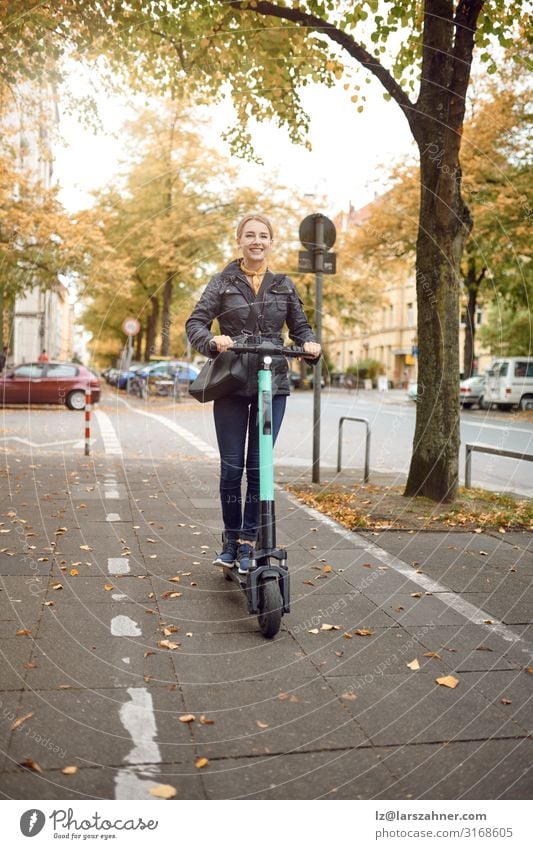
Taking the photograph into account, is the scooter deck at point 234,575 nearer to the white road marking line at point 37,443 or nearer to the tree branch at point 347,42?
the tree branch at point 347,42

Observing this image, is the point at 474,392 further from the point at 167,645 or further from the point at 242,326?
the point at 167,645

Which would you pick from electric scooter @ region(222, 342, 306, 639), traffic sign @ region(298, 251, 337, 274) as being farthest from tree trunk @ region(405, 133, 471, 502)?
electric scooter @ region(222, 342, 306, 639)

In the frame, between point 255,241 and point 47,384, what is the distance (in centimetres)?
2264

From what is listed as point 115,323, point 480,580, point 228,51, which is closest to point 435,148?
point 228,51

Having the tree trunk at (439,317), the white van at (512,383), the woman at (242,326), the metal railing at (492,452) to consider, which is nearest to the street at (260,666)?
the woman at (242,326)

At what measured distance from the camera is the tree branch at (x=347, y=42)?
8.57 metres

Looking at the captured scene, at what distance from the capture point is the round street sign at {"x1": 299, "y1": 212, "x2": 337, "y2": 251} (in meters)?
9.75

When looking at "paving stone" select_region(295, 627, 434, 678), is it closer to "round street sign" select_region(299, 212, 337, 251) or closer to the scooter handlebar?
the scooter handlebar

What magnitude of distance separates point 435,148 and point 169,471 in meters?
5.28

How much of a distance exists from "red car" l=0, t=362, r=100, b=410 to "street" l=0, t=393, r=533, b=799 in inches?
752

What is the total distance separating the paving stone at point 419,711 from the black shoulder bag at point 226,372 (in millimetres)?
1709

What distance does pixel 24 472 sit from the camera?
10.8m

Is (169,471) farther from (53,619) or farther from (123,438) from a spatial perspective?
(53,619)

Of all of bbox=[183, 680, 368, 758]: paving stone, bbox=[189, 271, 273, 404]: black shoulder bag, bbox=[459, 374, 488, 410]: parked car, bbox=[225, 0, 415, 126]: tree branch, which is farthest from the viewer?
bbox=[459, 374, 488, 410]: parked car
